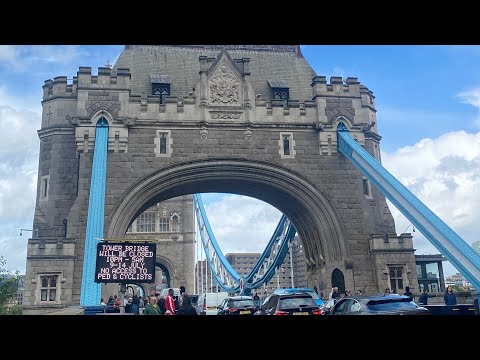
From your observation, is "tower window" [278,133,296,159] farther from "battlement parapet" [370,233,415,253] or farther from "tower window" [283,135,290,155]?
"battlement parapet" [370,233,415,253]

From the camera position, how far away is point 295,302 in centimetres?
1235

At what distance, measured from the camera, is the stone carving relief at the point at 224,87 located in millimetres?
23688

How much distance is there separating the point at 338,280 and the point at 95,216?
1138 cm

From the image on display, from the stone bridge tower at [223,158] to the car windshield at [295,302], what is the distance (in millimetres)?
9788

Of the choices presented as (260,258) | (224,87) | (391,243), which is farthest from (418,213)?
(260,258)

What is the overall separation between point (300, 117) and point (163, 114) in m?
6.61

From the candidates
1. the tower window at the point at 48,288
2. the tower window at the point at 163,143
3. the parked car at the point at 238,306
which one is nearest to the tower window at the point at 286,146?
the tower window at the point at 163,143

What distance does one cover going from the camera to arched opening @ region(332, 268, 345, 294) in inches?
886

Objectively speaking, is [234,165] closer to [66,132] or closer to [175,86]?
[175,86]

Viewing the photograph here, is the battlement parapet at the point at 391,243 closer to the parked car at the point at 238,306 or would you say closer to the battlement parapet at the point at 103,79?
the parked car at the point at 238,306

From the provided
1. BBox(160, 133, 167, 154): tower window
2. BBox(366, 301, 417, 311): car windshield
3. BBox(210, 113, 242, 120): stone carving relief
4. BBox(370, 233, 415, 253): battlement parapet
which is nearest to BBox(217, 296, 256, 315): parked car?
BBox(366, 301, 417, 311): car windshield
